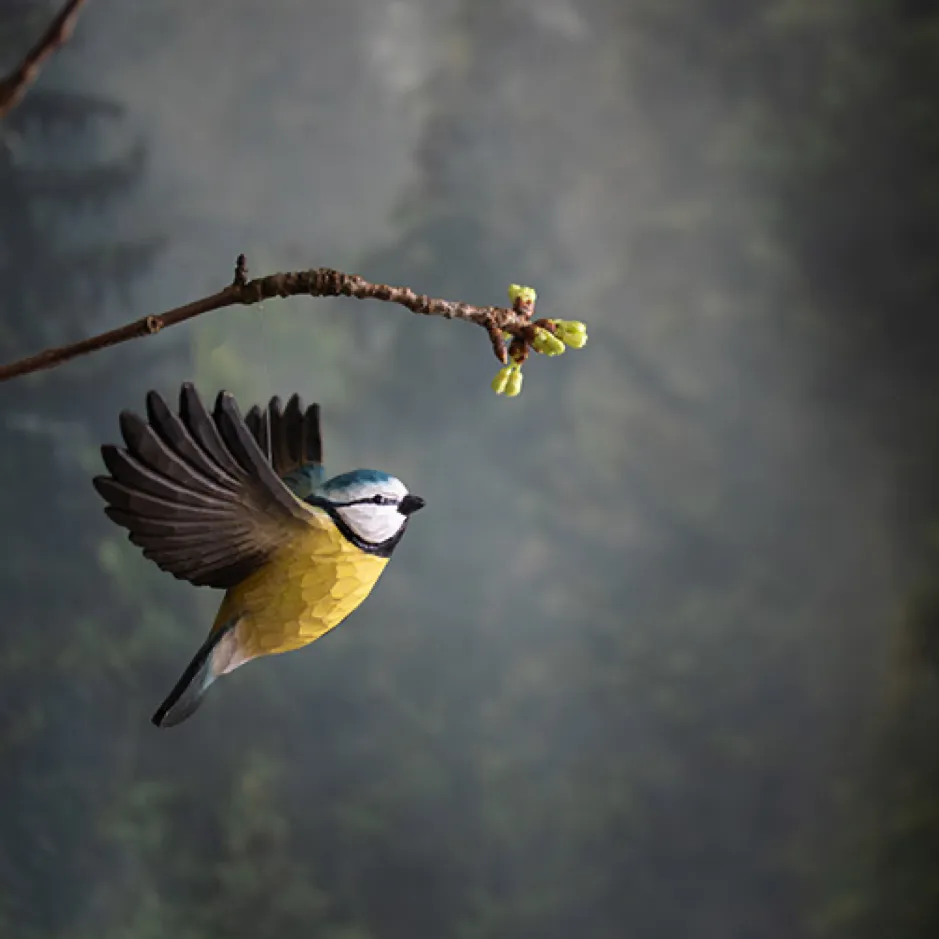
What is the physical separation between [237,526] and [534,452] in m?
0.98

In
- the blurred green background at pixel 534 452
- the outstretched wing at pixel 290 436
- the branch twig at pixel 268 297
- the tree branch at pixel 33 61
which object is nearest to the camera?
the tree branch at pixel 33 61

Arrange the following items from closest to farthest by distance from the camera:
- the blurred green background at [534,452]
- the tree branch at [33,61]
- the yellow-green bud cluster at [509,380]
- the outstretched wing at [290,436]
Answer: the tree branch at [33,61] < the yellow-green bud cluster at [509,380] < the outstretched wing at [290,436] < the blurred green background at [534,452]

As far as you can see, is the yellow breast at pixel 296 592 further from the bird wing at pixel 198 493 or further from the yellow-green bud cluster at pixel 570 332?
the yellow-green bud cluster at pixel 570 332

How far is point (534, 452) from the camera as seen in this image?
5.44ft

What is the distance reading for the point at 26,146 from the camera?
1550 millimetres

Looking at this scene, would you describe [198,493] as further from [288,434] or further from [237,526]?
[288,434]

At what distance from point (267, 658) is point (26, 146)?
0.87m

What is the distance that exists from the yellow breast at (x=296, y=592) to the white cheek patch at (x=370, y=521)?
1 centimetres

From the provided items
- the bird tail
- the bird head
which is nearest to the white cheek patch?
the bird head

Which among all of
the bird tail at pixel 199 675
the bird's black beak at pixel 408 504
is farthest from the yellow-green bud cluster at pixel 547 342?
the bird tail at pixel 199 675

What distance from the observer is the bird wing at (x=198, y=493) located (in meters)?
0.66

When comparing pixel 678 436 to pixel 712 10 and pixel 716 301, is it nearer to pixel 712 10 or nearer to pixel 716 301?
pixel 716 301

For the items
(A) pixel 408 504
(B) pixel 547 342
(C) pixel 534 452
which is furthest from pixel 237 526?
(C) pixel 534 452

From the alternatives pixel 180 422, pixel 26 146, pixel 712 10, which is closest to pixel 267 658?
pixel 26 146
